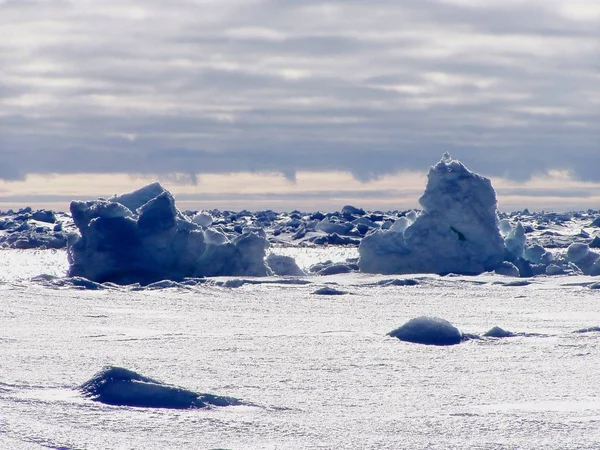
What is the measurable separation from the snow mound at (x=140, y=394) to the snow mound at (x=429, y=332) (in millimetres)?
2634

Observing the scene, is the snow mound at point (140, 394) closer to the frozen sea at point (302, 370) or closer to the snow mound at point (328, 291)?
the frozen sea at point (302, 370)

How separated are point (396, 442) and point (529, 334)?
3857 millimetres

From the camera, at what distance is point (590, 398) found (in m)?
5.26

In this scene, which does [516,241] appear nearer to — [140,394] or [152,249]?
[152,249]

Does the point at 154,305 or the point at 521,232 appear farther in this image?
the point at 521,232

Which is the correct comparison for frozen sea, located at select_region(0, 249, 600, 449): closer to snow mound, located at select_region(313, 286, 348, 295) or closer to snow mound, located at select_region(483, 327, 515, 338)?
snow mound, located at select_region(483, 327, 515, 338)

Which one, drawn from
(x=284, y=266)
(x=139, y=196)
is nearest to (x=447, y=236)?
(x=284, y=266)

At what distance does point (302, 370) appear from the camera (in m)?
6.12

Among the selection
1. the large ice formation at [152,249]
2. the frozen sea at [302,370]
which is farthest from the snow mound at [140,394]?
the large ice formation at [152,249]

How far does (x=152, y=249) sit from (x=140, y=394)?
960 cm

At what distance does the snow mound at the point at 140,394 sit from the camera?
15.8 ft

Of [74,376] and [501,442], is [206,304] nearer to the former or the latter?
[74,376]

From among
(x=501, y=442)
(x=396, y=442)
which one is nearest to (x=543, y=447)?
(x=501, y=442)

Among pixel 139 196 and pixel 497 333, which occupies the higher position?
pixel 139 196
